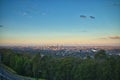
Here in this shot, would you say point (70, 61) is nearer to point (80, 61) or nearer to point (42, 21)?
point (80, 61)

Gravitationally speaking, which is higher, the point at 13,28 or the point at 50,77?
the point at 13,28

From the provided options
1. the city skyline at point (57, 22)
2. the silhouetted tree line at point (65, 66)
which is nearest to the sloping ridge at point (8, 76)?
the silhouetted tree line at point (65, 66)

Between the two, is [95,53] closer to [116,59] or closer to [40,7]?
[116,59]

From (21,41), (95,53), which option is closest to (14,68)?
(21,41)

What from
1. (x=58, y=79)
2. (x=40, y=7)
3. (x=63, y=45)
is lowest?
(x=58, y=79)

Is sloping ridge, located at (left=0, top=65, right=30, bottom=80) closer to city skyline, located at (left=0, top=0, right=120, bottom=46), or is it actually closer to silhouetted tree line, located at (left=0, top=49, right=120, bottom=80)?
silhouetted tree line, located at (left=0, top=49, right=120, bottom=80)

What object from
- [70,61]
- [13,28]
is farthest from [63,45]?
[13,28]
